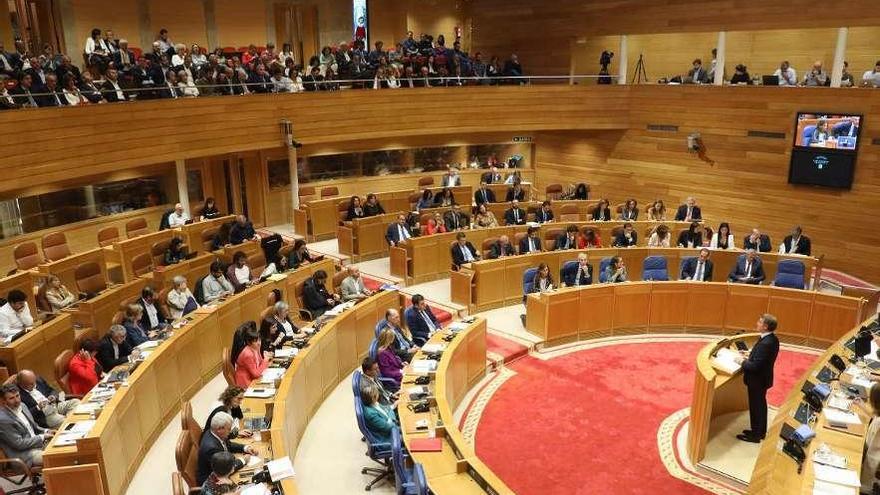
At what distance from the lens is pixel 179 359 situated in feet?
26.1

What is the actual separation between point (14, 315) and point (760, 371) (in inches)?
343

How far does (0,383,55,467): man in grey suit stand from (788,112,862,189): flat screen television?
14512 millimetres

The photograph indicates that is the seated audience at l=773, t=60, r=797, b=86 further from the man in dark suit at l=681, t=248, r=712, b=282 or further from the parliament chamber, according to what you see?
the man in dark suit at l=681, t=248, r=712, b=282

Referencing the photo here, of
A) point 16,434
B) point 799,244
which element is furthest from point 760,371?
point 16,434

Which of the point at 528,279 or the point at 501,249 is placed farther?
the point at 501,249

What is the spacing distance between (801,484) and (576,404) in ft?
11.5

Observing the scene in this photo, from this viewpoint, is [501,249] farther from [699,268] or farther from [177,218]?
[177,218]

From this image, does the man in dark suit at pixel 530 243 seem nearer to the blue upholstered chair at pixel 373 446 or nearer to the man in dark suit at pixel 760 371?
the man in dark suit at pixel 760 371

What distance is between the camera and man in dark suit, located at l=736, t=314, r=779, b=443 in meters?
7.10

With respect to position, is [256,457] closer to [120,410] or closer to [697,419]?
[120,410]

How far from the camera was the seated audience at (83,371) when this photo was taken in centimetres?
727

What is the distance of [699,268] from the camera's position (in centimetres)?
1127

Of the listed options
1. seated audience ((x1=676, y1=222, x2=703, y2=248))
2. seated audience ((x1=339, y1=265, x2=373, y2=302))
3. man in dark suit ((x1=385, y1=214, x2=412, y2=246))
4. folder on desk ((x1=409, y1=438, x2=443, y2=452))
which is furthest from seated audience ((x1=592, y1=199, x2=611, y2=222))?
folder on desk ((x1=409, y1=438, x2=443, y2=452))

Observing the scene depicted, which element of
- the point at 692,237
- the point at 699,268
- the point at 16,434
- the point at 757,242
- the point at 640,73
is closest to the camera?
the point at 16,434
